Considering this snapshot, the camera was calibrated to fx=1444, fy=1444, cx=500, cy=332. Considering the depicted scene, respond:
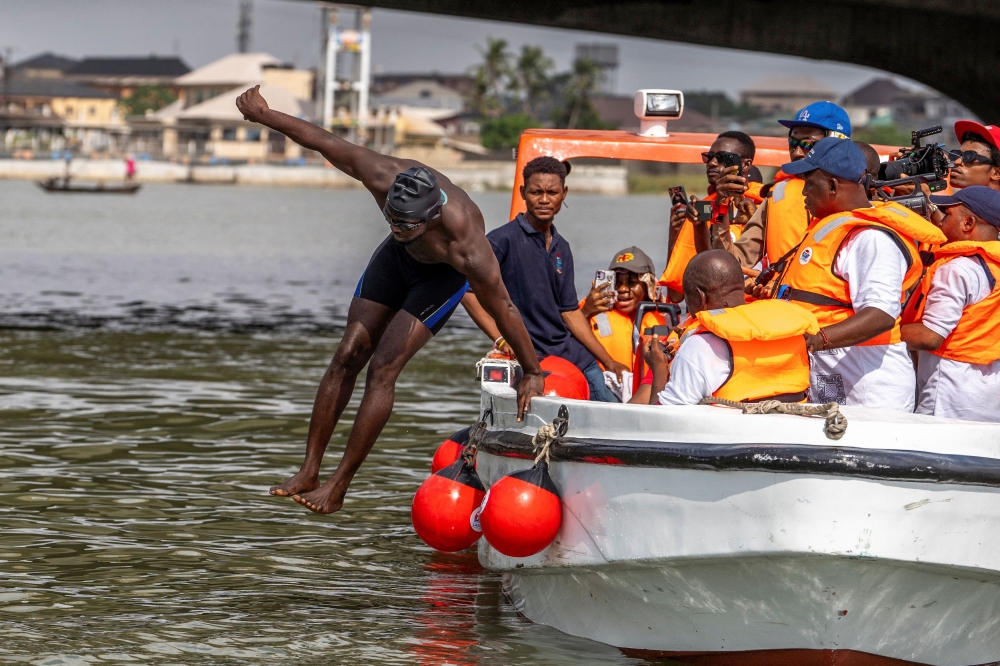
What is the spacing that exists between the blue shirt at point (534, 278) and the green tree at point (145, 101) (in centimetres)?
15301

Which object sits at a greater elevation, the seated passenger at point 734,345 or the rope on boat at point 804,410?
the seated passenger at point 734,345

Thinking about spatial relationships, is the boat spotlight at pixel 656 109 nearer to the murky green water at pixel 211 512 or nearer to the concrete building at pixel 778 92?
the murky green water at pixel 211 512

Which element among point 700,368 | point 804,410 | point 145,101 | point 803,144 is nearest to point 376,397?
point 700,368

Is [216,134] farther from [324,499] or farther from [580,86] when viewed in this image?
[324,499]

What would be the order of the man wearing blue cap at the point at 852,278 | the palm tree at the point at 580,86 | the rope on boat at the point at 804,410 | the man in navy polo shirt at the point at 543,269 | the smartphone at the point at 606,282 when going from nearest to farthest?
the rope on boat at the point at 804,410, the man wearing blue cap at the point at 852,278, the man in navy polo shirt at the point at 543,269, the smartphone at the point at 606,282, the palm tree at the point at 580,86

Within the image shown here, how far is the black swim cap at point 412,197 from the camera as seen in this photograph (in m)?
5.76

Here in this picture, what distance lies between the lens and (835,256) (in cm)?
549

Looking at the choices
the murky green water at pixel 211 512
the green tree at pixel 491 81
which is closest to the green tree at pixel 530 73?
the green tree at pixel 491 81

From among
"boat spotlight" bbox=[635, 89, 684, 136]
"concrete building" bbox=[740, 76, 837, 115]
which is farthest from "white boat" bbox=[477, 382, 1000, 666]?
"concrete building" bbox=[740, 76, 837, 115]

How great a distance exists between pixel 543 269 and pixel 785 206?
1.25 metres

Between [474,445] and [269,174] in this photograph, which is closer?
[474,445]

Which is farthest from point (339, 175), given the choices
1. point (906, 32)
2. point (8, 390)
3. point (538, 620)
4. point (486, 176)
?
point (538, 620)

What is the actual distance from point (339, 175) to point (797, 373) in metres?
Result: 108

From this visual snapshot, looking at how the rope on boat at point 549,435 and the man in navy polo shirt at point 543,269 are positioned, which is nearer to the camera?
the rope on boat at point 549,435
